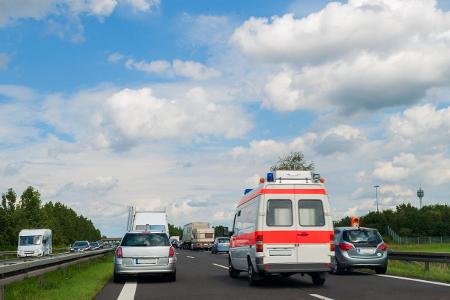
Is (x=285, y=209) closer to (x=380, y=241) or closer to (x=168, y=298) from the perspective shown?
(x=168, y=298)

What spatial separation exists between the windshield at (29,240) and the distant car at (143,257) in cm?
3026

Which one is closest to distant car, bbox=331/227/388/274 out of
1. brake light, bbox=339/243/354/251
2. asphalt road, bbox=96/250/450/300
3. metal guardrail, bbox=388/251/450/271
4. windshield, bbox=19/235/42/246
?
brake light, bbox=339/243/354/251

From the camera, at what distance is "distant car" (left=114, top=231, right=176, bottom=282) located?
56.8 feet

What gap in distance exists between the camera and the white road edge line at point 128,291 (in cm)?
1330

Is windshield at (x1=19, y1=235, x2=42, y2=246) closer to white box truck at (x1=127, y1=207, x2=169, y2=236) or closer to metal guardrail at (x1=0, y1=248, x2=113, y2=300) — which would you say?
white box truck at (x1=127, y1=207, x2=169, y2=236)

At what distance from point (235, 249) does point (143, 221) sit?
1563cm

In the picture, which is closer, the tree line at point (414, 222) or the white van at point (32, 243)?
the white van at point (32, 243)

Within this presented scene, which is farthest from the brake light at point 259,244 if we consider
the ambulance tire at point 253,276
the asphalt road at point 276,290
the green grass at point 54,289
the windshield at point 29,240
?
the windshield at point 29,240

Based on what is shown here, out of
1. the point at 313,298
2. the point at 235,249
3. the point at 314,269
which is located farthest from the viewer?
the point at 235,249

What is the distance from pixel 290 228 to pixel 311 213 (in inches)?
27.0

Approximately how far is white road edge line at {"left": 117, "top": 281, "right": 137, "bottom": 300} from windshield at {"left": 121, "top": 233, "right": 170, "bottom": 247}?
3.62ft

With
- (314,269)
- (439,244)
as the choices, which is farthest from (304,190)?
(439,244)

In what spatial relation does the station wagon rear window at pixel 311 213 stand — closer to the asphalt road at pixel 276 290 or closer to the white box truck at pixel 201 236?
the asphalt road at pixel 276 290

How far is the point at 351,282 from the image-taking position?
668 inches
